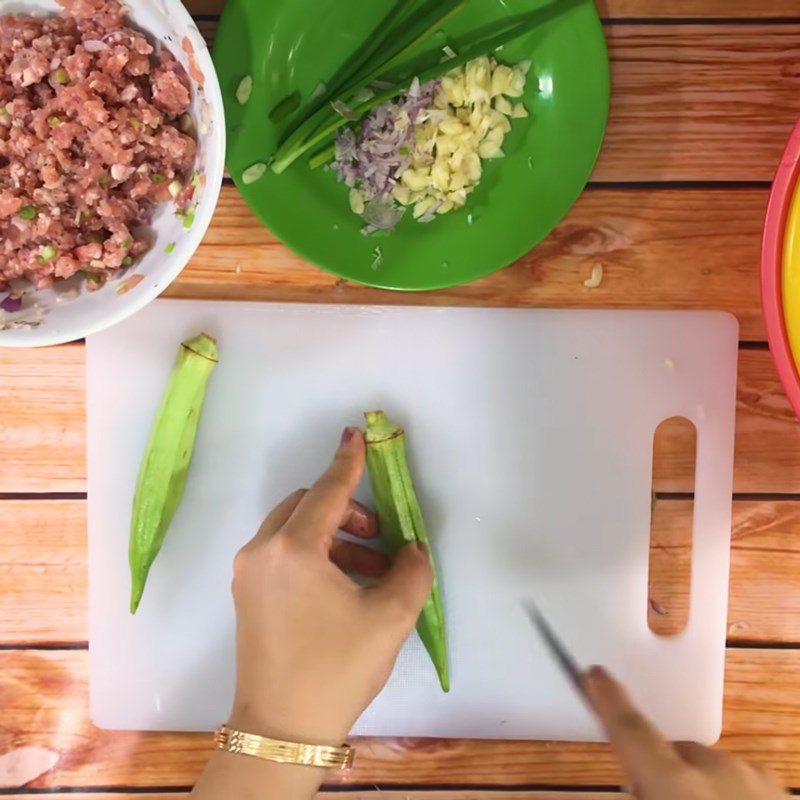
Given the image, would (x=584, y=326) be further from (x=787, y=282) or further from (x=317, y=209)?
(x=317, y=209)

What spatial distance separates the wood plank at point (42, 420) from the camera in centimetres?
120

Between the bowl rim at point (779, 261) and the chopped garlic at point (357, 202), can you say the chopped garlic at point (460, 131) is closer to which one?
the chopped garlic at point (357, 202)

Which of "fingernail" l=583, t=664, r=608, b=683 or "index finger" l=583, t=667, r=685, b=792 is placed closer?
"index finger" l=583, t=667, r=685, b=792

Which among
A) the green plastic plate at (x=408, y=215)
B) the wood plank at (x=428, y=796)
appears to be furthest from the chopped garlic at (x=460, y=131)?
the wood plank at (x=428, y=796)

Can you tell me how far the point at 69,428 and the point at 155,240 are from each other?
1.20 ft

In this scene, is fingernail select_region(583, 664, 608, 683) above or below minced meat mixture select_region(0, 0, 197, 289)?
below

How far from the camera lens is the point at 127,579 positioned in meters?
1.23

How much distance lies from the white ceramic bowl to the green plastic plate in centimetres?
12

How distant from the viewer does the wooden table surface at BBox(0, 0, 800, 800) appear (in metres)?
1.15

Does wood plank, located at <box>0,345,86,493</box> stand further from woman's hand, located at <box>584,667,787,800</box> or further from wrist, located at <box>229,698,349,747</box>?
woman's hand, located at <box>584,667,787,800</box>

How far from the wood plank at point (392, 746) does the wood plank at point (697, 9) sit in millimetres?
929

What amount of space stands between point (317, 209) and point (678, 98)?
21.0 inches

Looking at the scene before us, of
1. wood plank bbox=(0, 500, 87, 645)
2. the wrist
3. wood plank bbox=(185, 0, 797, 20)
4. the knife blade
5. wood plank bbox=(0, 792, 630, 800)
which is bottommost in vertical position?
wood plank bbox=(0, 792, 630, 800)

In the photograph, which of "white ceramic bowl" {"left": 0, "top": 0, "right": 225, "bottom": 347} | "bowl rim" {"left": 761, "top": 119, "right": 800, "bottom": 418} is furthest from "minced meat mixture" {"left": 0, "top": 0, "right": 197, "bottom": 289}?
"bowl rim" {"left": 761, "top": 119, "right": 800, "bottom": 418}
